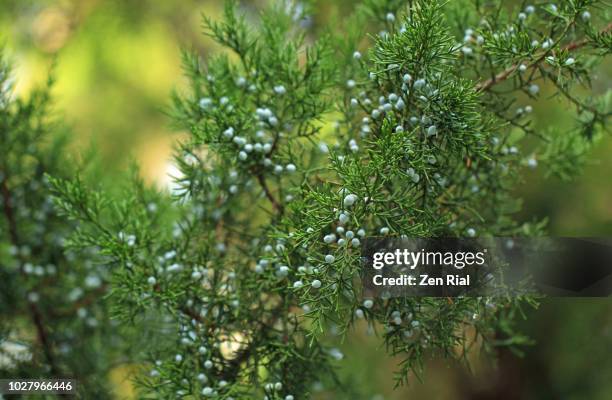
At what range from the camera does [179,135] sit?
1142 mm

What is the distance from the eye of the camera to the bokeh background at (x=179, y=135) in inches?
54.6

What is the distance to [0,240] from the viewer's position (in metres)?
0.92

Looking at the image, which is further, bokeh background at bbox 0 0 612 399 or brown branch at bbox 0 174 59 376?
bokeh background at bbox 0 0 612 399

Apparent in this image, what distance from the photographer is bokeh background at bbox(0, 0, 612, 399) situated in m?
1.39

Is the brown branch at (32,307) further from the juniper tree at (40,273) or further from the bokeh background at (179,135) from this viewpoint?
the bokeh background at (179,135)

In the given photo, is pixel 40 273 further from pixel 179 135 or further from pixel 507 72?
pixel 507 72

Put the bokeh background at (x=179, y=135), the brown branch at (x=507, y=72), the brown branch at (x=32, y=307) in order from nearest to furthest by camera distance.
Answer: the brown branch at (x=507, y=72) → the brown branch at (x=32, y=307) → the bokeh background at (x=179, y=135)

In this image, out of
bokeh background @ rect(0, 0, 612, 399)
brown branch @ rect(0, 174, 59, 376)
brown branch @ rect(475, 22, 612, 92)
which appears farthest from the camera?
bokeh background @ rect(0, 0, 612, 399)

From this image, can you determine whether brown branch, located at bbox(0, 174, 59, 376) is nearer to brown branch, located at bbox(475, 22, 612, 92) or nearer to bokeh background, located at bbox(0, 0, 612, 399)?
bokeh background, located at bbox(0, 0, 612, 399)

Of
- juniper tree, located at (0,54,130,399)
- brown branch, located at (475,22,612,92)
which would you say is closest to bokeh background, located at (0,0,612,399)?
juniper tree, located at (0,54,130,399)

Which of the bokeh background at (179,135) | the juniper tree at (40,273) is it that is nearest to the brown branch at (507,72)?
the bokeh background at (179,135)

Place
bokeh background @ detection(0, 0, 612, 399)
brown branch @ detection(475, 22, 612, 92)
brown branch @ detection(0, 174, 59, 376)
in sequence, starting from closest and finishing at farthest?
brown branch @ detection(475, 22, 612, 92) → brown branch @ detection(0, 174, 59, 376) → bokeh background @ detection(0, 0, 612, 399)

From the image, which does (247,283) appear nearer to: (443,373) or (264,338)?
(264,338)

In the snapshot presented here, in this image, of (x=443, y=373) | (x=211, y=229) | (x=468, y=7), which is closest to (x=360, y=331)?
(x=443, y=373)
